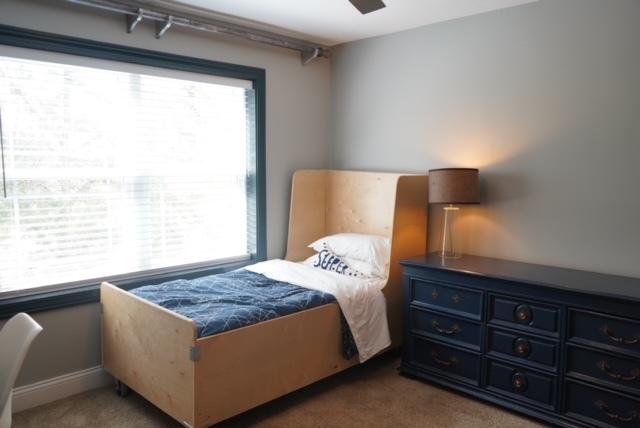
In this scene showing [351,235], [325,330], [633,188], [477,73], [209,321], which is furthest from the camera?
[351,235]

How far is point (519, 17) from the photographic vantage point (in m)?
3.11

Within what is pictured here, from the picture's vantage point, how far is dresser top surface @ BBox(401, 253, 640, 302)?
2439 millimetres

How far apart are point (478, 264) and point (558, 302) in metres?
0.58

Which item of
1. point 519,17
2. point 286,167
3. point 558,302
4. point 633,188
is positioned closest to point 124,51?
point 286,167

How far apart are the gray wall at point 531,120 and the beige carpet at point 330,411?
1.00m

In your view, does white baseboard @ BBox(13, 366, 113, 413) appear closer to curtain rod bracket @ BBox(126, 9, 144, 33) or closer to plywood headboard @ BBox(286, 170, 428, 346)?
plywood headboard @ BBox(286, 170, 428, 346)

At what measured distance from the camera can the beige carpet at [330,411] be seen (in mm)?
2656

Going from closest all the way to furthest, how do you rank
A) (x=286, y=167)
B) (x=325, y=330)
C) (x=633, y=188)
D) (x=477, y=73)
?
1. (x=633, y=188)
2. (x=325, y=330)
3. (x=477, y=73)
4. (x=286, y=167)

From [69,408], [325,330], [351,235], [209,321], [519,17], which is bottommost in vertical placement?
[69,408]

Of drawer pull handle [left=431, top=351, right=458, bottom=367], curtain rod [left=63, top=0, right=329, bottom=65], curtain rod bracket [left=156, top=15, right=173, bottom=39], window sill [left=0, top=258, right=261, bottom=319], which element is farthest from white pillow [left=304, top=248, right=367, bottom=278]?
curtain rod bracket [left=156, top=15, right=173, bottom=39]

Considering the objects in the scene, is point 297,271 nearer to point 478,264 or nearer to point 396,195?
point 396,195

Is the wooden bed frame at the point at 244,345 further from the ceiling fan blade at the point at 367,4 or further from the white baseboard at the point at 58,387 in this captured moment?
the ceiling fan blade at the point at 367,4

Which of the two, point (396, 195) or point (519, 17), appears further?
point (396, 195)

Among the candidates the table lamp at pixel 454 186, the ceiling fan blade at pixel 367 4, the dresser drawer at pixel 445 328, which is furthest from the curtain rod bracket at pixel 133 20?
the dresser drawer at pixel 445 328
